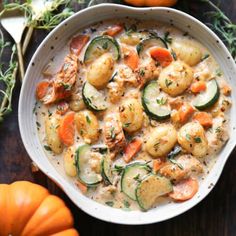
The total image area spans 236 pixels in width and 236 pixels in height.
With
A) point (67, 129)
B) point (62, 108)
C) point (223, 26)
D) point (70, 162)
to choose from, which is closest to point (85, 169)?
point (70, 162)

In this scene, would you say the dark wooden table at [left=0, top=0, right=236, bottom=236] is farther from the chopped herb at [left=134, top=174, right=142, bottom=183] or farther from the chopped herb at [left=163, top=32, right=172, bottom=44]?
the chopped herb at [left=134, top=174, right=142, bottom=183]

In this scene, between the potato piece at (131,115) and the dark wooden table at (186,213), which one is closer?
the potato piece at (131,115)

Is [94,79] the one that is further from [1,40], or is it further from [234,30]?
[234,30]

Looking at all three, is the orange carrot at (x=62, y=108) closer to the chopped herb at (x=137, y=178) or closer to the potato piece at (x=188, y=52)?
the chopped herb at (x=137, y=178)

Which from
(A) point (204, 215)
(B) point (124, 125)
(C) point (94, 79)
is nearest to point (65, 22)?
(C) point (94, 79)

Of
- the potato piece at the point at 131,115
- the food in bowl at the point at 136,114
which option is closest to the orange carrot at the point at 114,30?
the food in bowl at the point at 136,114

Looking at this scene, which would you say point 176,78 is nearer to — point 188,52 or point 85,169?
point 188,52
